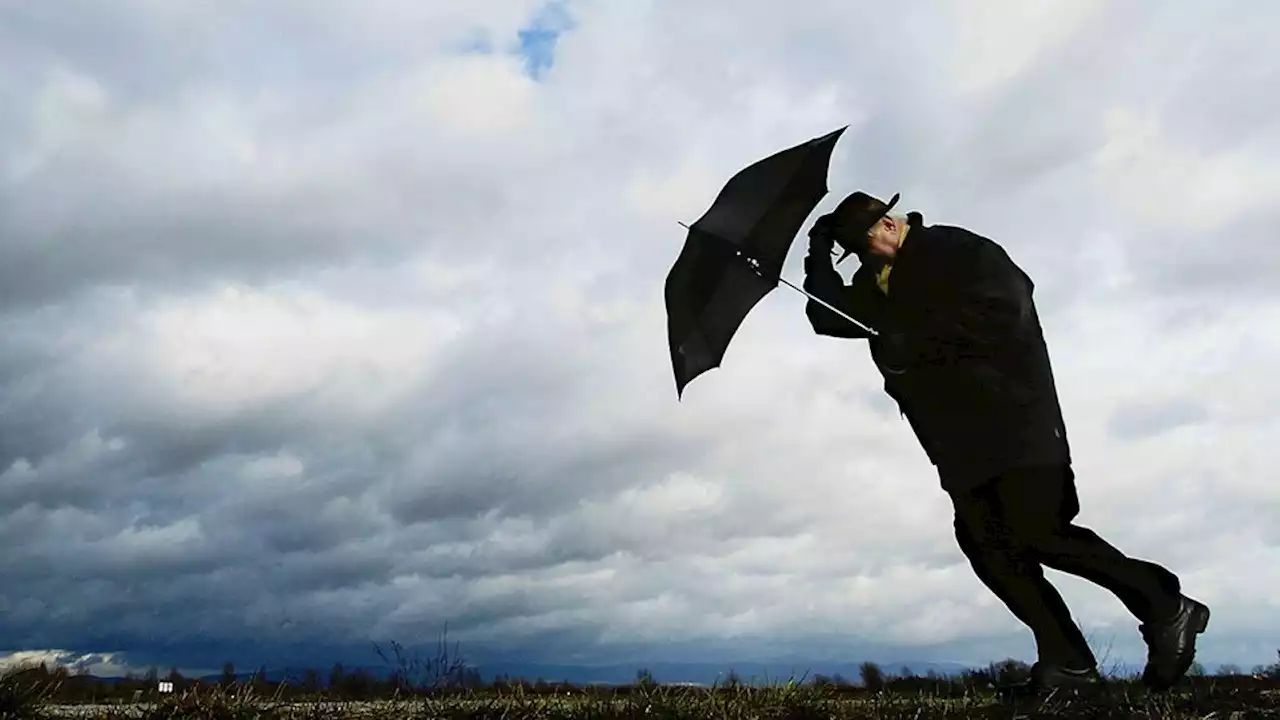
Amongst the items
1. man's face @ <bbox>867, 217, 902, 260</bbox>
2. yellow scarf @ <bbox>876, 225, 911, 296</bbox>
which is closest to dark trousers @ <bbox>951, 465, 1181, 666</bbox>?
yellow scarf @ <bbox>876, 225, 911, 296</bbox>

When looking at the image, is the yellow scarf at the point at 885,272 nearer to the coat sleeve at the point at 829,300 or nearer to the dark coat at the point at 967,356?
the dark coat at the point at 967,356

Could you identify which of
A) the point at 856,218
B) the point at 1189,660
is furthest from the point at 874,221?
the point at 1189,660

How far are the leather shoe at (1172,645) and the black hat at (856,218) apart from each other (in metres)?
2.97

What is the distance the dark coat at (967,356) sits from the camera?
307 inches

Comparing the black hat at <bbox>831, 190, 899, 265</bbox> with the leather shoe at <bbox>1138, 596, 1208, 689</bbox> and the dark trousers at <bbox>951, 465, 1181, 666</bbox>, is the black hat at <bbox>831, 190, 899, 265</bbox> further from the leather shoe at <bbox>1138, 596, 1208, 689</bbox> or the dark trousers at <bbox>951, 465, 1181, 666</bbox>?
the leather shoe at <bbox>1138, 596, 1208, 689</bbox>

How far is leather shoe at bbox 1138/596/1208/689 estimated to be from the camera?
7762 millimetres

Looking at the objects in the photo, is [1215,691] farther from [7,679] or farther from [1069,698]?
[7,679]

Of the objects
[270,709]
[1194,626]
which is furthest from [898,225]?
[270,709]

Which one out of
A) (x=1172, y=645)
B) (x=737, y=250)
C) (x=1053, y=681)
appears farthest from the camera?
(x=737, y=250)

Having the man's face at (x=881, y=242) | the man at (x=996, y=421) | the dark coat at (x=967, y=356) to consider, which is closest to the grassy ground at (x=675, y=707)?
the man at (x=996, y=421)

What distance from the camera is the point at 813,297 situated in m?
8.08

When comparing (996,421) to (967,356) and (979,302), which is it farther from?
(979,302)

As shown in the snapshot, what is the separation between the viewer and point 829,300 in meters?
8.36

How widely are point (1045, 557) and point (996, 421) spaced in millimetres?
938
